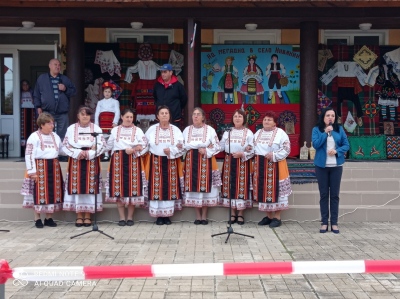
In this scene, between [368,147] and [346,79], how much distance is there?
1.52 meters

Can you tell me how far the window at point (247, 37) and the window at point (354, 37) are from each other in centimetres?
110

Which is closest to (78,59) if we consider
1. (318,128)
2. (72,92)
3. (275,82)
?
(72,92)

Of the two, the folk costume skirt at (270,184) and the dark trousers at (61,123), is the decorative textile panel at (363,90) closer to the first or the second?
the folk costume skirt at (270,184)

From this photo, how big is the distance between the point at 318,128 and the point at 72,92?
4.58 meters

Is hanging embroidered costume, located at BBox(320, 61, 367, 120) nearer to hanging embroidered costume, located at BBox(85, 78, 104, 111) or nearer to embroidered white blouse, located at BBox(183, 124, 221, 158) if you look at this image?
hanging embroidered costume, located at BBox(85, 78, 104, 111)

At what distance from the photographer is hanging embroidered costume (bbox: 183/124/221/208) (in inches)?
367

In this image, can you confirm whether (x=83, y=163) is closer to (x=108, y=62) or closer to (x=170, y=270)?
(x=108, y=62)

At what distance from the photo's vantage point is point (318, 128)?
28.7 feet

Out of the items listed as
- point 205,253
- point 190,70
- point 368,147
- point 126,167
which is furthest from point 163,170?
point 368,147

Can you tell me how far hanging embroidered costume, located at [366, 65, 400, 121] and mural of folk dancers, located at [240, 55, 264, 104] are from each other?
2.32 meters

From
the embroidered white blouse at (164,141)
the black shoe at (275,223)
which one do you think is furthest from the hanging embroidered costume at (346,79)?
the embroidered white blouse at (164,141)

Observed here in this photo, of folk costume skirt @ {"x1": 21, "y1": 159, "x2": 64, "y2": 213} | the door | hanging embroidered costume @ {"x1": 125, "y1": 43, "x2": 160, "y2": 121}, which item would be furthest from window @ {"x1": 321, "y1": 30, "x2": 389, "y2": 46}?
folk costume skirt @ {"x1": 21, "y1": 159, "x2": 64, "y2": 213}

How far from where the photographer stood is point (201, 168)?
30.7 feet

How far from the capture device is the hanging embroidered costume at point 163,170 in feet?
30.6
